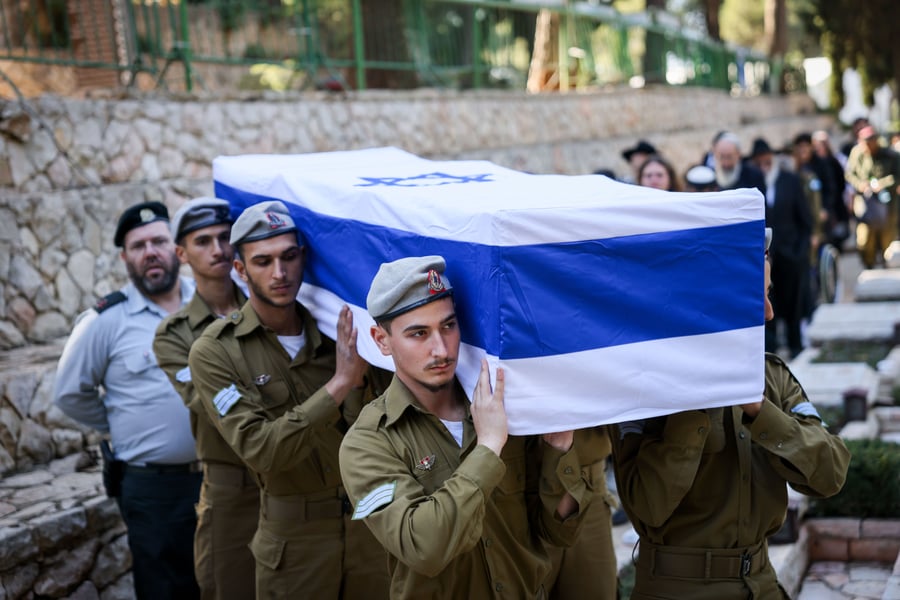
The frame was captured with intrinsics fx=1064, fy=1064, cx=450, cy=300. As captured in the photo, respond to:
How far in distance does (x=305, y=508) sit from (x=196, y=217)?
3.96 feet

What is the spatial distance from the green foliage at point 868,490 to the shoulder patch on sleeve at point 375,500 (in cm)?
313

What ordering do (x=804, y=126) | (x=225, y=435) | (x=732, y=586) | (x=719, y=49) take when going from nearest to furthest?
(x=732, y=586), (x=225, y=435), (x=719, y=49), (x=804, y=126)

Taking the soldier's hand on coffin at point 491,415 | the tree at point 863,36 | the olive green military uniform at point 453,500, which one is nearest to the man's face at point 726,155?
the olive green military uniform at point 453,500

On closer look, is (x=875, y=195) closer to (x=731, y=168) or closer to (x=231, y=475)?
(x=731, y=168)

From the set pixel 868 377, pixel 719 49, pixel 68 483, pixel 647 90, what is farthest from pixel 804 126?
pixel 68 483

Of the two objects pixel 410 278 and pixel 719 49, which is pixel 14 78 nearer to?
pixel 410 278

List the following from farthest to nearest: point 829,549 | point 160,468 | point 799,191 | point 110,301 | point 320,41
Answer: point 320,41 < point 799,191 < point 829,549 < point 110,301 < point 160,468

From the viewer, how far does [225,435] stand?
3.34 metres

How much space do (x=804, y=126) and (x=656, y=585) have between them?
89.6 ft

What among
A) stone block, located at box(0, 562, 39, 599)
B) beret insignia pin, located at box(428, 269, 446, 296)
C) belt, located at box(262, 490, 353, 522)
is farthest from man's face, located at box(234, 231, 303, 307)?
stone block, located at box(0, 562, 39, 599)

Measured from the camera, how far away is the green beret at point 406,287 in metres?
2.50

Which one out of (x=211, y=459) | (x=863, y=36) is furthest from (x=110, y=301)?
(x=863, y=36)

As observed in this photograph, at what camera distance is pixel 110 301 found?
4.39 metres

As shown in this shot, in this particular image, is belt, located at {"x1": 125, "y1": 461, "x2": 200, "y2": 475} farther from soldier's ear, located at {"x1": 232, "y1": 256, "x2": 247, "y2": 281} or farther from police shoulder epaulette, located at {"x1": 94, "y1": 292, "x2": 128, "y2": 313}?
soldier's ear, located at {"x1": 232, "y1": 256, "x2": 247, "y2": 281}
